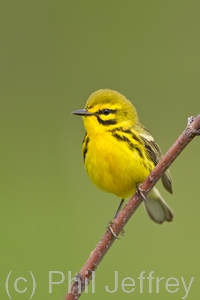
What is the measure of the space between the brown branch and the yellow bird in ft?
3.30

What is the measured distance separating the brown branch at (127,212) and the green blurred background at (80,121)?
2.27m

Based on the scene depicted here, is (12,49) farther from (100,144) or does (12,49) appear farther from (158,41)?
(100,144)

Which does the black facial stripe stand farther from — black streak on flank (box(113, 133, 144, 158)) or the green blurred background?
the green blurred background

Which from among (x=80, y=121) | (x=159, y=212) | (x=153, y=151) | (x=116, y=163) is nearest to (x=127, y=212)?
(x=116, y=163)

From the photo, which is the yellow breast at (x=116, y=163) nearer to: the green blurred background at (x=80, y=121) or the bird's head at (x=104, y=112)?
the bird's head at (x=104, y=112)

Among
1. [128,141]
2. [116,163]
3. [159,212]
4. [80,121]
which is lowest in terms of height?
[159,212]

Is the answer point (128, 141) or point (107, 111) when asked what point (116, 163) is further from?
point (107, 111)

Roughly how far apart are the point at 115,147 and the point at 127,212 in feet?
3.58

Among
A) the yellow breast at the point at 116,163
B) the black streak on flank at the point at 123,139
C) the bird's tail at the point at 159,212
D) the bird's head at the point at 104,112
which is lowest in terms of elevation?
the bird's tail at the point at 159,212

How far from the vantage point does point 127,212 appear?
263 cm

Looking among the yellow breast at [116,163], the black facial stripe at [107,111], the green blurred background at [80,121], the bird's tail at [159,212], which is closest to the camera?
the yellow breast at [116,163]

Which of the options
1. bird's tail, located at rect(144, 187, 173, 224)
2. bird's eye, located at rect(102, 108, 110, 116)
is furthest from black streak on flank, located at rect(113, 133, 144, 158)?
bird's tail, located at rect(144, 187, 173, 224)

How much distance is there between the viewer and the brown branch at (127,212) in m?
2.38

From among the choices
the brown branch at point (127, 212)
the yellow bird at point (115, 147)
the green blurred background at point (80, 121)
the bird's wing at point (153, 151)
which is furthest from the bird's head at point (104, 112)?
the green blurred background at point (80, 121)
